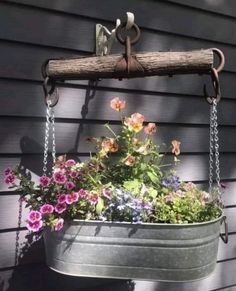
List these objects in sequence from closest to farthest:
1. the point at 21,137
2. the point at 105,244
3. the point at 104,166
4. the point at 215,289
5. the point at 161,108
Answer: the point at 105,244 < the point at 104,166 < the point at 21,137 < the point at 161,108 < the point at 215,289

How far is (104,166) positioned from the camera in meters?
2.03

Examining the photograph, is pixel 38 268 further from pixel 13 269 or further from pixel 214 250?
pixel 214 250

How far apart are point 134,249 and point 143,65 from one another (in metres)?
0.67

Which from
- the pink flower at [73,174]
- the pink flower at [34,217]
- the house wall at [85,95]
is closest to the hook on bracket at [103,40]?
the house wall at [85,95]

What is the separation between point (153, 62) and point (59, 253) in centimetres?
78

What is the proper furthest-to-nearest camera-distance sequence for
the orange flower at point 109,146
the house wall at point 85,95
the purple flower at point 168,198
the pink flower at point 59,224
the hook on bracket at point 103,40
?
the hook on bracket at point 103,40, the house wall at point 85,95, the orange flower at point 109,146, the purple flower at point 168,198, the pink flower at point 59,224

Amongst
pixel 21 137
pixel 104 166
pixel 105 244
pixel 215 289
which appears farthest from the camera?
pixel 215 289

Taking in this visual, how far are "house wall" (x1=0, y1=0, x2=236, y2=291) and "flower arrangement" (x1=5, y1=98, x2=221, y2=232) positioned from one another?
0.30 metres

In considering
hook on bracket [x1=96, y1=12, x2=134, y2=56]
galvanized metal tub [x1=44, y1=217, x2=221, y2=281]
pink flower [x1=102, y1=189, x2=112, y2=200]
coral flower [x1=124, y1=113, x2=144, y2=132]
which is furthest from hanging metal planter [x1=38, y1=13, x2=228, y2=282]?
hook on bracket [x1=96, y1=12, x2=134, y2=56]

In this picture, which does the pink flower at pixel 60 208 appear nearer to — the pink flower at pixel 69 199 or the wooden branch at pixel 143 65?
the pink flower at pixel 69 199

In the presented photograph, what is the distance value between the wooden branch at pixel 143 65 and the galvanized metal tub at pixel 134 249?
0.56 m

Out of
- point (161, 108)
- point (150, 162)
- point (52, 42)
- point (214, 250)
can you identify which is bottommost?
point (214, 250)

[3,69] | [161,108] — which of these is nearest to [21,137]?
[3,69]

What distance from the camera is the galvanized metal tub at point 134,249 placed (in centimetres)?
177
